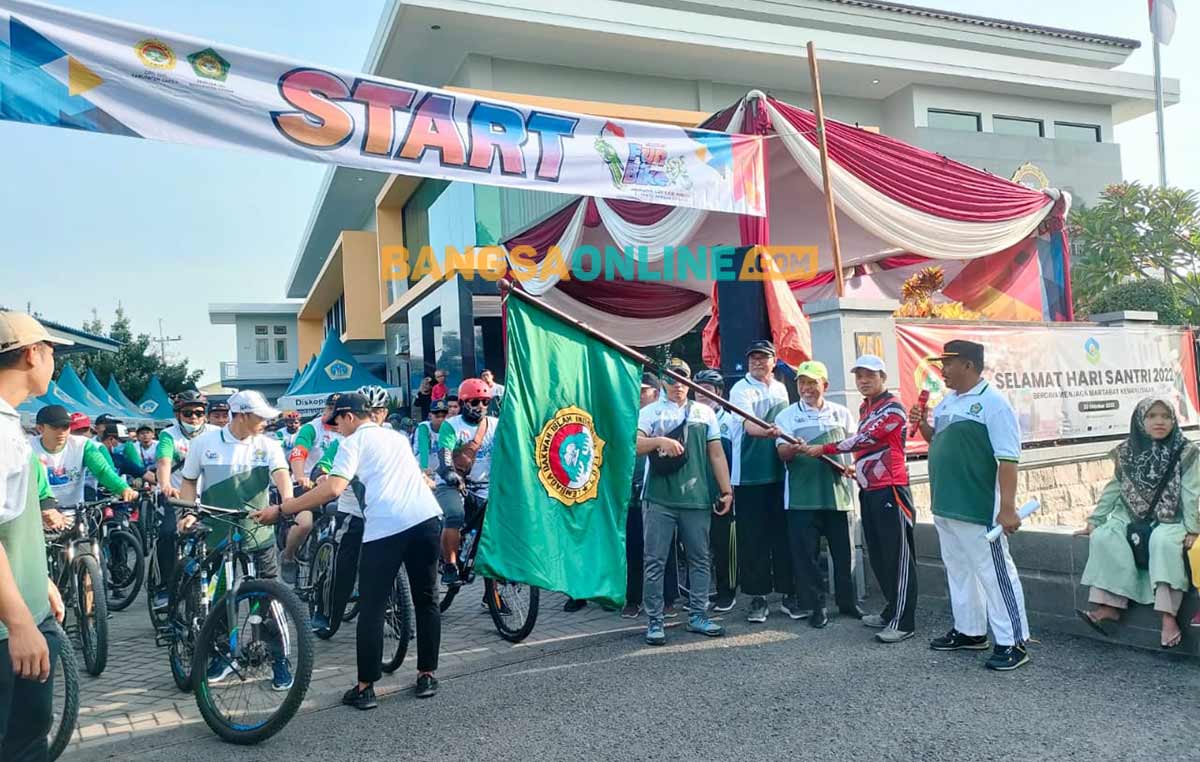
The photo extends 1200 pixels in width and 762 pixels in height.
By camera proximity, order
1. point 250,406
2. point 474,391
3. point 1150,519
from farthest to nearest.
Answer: point 474,391
point 250,406
point 1150,519

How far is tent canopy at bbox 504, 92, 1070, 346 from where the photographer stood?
820 cm

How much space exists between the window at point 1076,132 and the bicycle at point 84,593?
33.8 metres

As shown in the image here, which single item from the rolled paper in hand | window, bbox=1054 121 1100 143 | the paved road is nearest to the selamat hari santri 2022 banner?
the paved road

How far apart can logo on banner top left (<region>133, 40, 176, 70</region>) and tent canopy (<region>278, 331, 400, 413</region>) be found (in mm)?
13546

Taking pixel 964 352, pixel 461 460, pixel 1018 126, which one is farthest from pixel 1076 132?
pixel 461 460

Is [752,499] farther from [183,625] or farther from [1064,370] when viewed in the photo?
[1064,370]

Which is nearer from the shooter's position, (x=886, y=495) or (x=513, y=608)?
(x=886, y=495)

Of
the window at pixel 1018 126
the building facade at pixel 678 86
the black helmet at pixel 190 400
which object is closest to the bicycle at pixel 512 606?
the black helmet at pixel 190 400

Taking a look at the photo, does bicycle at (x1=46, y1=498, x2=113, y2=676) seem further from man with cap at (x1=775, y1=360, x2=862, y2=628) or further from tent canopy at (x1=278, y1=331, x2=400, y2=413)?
tent canopy at (x1=278, y1=331, x2=400, y2=413)

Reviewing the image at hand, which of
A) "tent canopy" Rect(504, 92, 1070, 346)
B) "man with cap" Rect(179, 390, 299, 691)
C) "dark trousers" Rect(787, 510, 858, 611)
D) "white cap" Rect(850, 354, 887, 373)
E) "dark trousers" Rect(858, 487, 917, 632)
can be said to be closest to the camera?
"man with cap" Rect(179, 390, 299, 691)

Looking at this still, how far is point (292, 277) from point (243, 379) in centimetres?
649

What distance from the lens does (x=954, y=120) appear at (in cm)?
2959

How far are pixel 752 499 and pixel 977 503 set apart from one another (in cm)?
180

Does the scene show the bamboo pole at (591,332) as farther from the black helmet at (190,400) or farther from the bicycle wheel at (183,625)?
the black helmet at (190,400)
